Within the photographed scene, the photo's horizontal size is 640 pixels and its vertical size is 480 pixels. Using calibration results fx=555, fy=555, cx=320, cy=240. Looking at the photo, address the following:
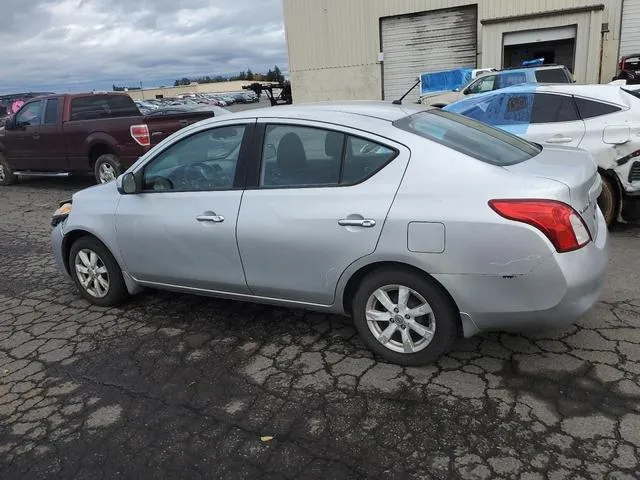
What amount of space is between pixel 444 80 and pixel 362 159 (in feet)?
54.2

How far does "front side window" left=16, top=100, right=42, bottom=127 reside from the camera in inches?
438

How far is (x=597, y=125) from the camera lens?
6012mm

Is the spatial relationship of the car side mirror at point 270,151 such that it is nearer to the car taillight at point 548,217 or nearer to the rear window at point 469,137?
the rear window at point 469,137

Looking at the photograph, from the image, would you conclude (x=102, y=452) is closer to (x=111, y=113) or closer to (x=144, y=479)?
(x=144, y=479)

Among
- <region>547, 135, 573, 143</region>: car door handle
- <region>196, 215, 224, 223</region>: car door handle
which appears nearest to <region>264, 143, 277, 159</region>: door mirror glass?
<region>196, 215, 224, 223</region>: car door handle

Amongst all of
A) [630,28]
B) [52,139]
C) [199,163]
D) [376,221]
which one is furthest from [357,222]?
[630,28]

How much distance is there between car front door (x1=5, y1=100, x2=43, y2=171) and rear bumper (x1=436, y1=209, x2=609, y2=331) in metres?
10.5

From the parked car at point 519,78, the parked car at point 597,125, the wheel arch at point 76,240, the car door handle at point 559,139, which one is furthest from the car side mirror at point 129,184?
the parked car at point 519,78

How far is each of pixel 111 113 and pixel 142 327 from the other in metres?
7.75

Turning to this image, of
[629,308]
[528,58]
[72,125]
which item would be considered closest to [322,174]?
[629,308]

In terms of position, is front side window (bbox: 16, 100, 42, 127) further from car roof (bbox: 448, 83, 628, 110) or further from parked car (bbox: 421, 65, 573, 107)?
parked car (bbox: 421, 65, 573, 107)

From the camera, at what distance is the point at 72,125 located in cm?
1045

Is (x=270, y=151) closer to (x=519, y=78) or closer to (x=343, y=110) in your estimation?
(x=343, y=110)

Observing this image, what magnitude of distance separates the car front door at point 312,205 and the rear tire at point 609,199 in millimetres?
3650
